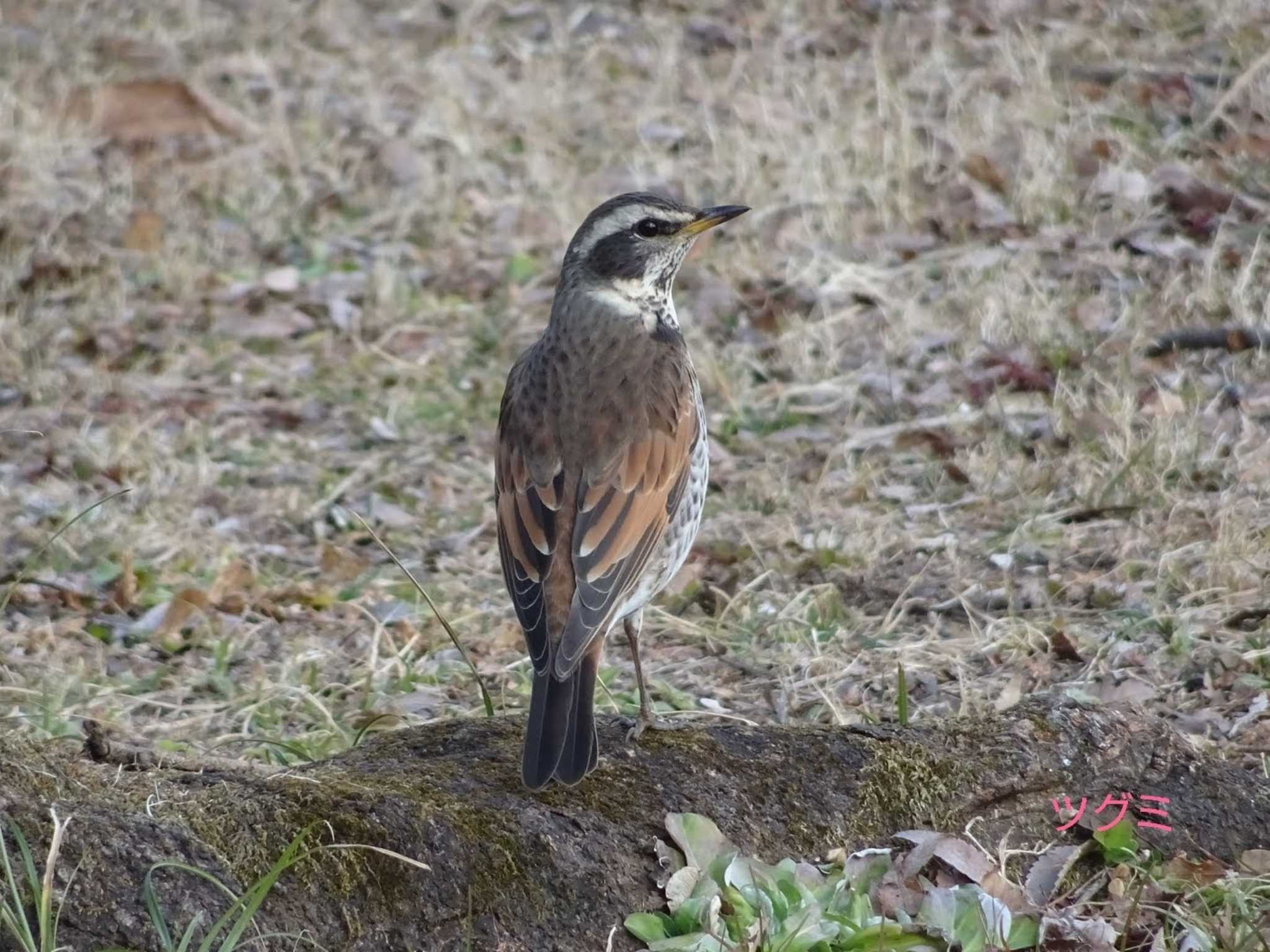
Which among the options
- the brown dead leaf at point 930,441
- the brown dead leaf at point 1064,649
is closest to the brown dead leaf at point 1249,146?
the brown dead leaf at point 930,441

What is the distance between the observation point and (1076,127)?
10.8 meters

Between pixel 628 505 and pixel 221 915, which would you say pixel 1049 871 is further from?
pixel 221 915

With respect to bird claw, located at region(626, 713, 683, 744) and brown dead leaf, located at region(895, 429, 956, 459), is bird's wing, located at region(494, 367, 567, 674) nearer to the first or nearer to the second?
bird claw, located at region(626, 713, 683, 744)

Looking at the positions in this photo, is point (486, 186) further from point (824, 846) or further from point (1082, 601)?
point (824, 846)

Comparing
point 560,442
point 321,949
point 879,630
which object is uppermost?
point 560,442

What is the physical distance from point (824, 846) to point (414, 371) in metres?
5.61

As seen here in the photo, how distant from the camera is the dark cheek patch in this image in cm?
594

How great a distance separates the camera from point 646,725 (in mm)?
4699

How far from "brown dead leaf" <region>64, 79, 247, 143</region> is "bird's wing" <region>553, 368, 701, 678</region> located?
24.7 ft

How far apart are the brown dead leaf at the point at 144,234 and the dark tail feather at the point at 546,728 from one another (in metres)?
7.12

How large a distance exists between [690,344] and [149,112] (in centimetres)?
504

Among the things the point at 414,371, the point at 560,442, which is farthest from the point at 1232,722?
the point at 414,371

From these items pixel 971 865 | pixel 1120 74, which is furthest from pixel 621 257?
pixel 1120 74

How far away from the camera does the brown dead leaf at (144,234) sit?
35.7 feet
